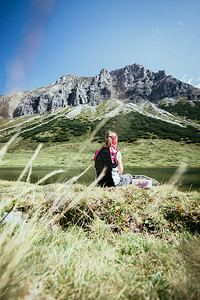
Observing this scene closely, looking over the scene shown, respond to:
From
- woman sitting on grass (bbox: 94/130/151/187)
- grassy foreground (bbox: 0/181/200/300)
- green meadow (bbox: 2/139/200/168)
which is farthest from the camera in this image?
green meadow (bbox: 2/139/200/168)

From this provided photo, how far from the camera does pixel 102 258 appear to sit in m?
1.44

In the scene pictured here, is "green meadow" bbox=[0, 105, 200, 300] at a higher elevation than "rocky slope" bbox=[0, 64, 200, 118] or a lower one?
lower

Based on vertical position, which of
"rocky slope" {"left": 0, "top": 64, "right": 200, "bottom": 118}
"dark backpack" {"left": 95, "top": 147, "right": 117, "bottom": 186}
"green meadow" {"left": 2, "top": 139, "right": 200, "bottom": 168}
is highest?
"rocky slope" {"left": 0, "top": 64, "right": 200, "bottom": 118}

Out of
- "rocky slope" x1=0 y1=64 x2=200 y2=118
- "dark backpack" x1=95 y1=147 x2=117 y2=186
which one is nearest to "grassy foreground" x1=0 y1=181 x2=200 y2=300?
"dark backpack" x1=95 y1=147 x2=117 y2=186

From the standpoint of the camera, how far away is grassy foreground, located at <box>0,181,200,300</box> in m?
0.96

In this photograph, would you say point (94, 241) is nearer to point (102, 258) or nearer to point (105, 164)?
point (102, 258)

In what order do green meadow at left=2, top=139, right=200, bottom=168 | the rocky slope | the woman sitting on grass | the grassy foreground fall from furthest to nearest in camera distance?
the rocky slope
green meadow at left=2, top=139, right=200, bottom=168
the woman sitting on grass
the grassy foreground

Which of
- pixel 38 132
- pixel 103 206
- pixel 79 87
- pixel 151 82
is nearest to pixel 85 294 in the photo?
pixel 103 206

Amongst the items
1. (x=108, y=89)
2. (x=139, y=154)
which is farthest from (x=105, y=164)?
(x=108, y=89)

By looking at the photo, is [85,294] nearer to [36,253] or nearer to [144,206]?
[36,253]

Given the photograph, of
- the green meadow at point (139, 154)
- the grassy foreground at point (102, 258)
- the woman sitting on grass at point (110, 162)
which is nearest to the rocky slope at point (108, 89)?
the green meadow at point (139, 154)

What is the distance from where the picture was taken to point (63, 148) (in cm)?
5719

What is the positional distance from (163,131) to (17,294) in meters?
77.6

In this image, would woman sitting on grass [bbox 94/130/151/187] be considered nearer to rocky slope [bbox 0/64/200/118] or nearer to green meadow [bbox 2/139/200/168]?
green meadow [bbox 2/139/200/168]
